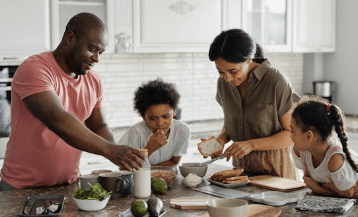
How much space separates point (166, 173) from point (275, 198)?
1.76 feet

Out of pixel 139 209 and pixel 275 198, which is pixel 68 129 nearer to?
pixel 139 209

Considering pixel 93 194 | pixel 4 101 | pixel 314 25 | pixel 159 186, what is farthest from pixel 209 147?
pixel 314 25

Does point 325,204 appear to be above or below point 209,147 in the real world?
below

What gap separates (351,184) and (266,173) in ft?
2.13

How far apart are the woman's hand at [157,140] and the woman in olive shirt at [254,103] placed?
1.06 feet

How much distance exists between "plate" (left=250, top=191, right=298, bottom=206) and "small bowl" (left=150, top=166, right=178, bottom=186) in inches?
16.1

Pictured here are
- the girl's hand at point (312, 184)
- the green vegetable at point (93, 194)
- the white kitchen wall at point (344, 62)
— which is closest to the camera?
the green vegetable at point (93, 194)

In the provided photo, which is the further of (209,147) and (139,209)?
(209,147)

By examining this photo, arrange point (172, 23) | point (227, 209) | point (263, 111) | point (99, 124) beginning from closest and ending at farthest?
point (227, 209), point (99, 124), point (263, 111), point (172, 23)

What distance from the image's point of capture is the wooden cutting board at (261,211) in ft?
6.61

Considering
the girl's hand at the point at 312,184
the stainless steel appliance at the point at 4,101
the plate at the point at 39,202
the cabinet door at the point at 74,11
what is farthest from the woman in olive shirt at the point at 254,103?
the stainless steel appliance at the point at 4,101

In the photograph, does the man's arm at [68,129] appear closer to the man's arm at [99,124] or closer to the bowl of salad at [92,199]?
the bowl of salad at [92,199]

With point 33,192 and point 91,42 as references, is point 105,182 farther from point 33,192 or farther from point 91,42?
point 91,42

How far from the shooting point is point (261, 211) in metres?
2.06
